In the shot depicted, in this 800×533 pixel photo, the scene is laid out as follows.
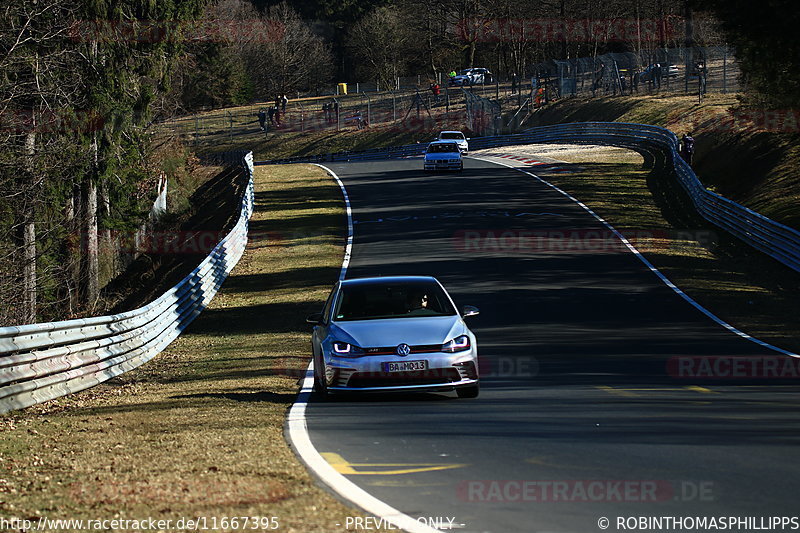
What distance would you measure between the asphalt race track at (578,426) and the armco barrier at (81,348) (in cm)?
353

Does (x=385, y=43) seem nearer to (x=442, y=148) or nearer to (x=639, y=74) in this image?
(x=639, y=74)

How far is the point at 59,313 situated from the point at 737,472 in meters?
29.5

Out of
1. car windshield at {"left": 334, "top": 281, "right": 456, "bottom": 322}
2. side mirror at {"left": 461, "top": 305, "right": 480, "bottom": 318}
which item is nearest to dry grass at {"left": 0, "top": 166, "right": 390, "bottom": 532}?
car windshield at {"left": 334, "top": 281, "right": 456, "bottom": 322}

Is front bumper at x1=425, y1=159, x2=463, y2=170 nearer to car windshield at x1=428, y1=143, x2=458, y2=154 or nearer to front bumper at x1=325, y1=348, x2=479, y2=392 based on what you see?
car windshield at x1=428, y1=143, x2=458, y2=154

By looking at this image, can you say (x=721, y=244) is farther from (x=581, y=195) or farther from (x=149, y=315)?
(x=149, y=315)

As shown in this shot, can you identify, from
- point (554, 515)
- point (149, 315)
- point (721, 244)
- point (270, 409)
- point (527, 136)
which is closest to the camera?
point (554, 515)

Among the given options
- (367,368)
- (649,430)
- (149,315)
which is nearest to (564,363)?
(367,368)

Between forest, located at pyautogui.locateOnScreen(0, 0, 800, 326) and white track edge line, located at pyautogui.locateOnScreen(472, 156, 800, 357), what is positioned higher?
forest, located at pyautogui.locateOnScreen(0, 0, 800, 326)

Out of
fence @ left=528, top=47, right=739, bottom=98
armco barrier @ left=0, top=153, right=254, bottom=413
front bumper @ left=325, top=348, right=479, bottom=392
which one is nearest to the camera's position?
front bumper @ left=325, top=348, right=479, bottom=392

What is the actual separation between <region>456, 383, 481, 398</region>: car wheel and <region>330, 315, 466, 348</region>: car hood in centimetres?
63

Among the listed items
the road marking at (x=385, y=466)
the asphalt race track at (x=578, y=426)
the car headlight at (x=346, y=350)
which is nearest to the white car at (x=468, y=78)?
the asphalt race track at (x=578, y=426)

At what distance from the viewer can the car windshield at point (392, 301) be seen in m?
13.3

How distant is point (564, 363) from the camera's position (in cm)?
1658

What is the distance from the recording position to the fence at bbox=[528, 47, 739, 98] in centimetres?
7269
